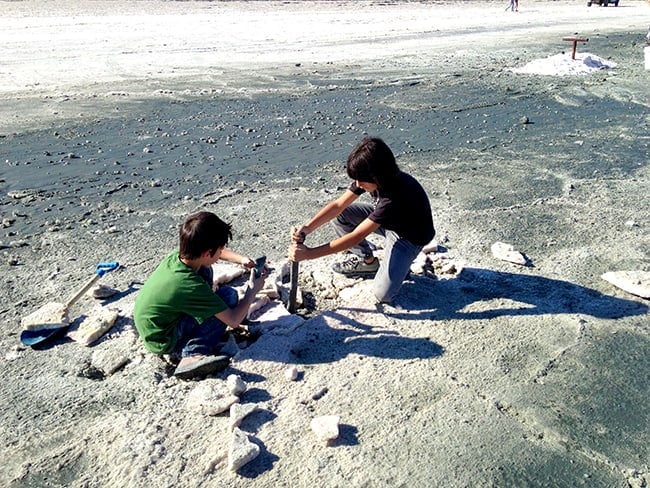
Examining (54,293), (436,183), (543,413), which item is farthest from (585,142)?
(54,293)

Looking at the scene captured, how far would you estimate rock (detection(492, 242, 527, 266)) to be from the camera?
501cm

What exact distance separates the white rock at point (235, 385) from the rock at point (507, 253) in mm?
2705

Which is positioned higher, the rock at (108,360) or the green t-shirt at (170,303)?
the green t-shirt at (170,303)

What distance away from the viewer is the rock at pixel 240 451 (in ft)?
9.63

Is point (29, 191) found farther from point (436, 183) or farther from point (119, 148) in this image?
point (436, 183)

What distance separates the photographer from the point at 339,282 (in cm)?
468

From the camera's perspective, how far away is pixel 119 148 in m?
8.04

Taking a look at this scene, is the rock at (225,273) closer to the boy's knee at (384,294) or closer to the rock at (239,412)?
the boy's knee at (384,294)

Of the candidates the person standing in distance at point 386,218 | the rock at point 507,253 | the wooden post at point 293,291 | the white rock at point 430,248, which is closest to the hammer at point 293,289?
the wooden post at point 293,291

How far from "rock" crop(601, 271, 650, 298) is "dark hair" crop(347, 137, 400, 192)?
6.86 ft

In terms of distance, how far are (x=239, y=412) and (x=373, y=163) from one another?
1808 millimetres

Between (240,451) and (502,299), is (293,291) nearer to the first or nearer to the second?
(240,451)

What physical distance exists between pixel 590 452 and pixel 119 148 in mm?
6995

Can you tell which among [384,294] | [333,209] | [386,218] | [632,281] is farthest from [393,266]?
[632,281]
